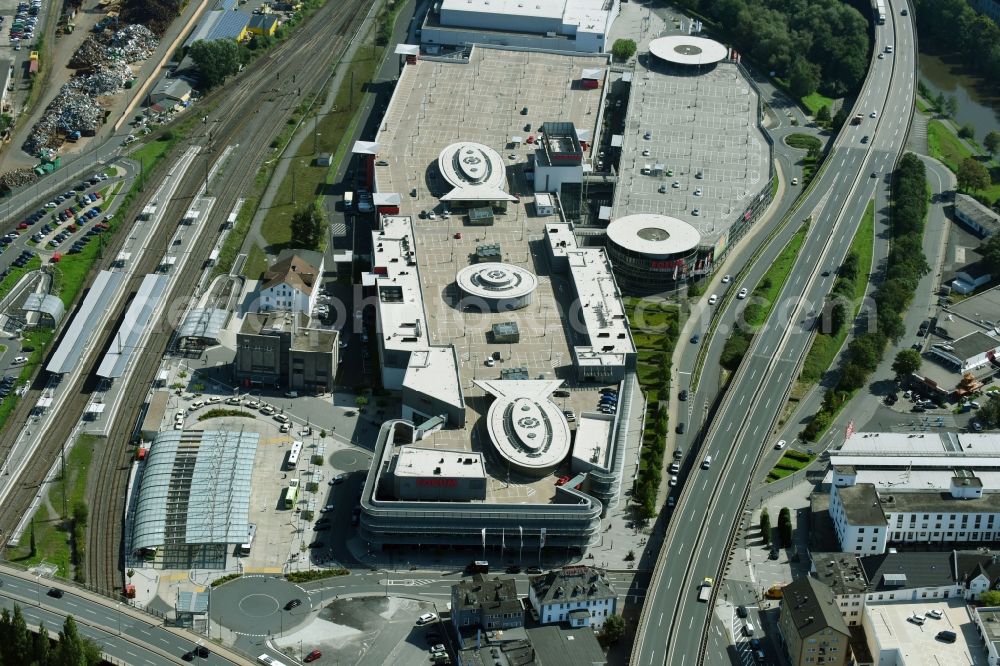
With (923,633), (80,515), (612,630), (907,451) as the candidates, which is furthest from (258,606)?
(907,451)

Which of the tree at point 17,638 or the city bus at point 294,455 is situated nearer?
the tree at point 17,638

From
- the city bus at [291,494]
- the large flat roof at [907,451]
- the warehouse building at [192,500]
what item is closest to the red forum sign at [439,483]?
the city bus at [291,494]

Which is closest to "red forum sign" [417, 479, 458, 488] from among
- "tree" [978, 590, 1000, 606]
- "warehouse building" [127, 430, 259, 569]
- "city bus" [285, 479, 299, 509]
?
"city bus" [285, 479, 299, 509]

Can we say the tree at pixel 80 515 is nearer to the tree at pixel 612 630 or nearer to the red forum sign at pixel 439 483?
the red forum sign at pixel 439 483

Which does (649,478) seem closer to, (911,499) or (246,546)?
(911,499)

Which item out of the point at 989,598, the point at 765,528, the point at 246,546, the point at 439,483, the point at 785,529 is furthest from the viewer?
the point at 765,528
